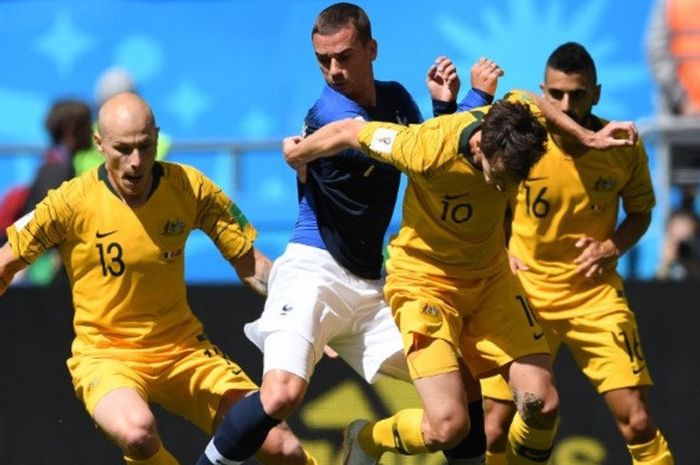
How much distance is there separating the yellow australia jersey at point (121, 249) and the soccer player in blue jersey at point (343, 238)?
1.35ft

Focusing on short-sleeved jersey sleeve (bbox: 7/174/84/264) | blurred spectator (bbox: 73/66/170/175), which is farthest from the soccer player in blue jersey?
blurred spectator (bbox: 73/66/170/175)

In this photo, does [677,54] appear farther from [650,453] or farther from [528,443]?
[528,443]

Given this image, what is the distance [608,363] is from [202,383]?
1852mm

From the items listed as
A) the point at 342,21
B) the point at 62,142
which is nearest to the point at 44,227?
the point at 342,21

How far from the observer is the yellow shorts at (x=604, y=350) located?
29.3 feet

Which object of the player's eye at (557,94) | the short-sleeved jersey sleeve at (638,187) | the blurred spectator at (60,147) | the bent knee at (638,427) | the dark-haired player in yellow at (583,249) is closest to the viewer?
the bent knee at (638,427)

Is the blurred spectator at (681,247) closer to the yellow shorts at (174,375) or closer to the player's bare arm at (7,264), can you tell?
the yellow shorts at (174,375)

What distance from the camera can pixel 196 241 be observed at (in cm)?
1258

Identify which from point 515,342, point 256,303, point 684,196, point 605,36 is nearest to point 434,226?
point 515,342

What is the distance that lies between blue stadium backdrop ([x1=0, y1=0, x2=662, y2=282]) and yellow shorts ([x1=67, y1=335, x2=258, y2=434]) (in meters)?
4.46

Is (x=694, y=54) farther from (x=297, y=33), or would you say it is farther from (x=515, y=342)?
(x=515, y=342)

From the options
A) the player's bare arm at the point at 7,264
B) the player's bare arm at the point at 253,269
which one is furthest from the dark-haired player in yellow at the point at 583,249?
the player's bare arm at the point at 7,264

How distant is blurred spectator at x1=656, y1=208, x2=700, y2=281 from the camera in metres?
11.3

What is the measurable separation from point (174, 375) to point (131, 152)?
96 centimetres
